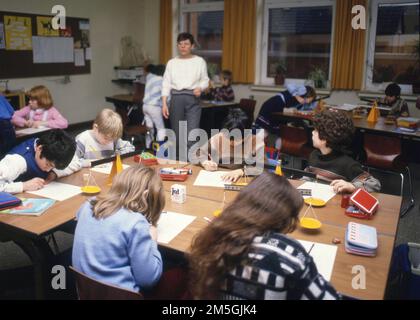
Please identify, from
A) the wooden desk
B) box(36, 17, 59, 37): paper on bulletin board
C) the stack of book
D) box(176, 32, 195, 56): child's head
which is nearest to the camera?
the wooden desk

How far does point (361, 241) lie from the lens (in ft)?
5.57

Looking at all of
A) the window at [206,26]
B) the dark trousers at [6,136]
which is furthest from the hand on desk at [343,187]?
the window at [206,26]

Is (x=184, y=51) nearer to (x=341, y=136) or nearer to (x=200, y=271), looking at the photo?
(x=341, y=136)

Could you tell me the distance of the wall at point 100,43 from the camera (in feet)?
24.4

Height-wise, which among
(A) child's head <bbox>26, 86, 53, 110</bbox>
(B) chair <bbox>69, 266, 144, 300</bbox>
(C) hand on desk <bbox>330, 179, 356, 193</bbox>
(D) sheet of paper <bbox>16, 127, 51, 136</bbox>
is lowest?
(B) chair <bbox>69, 266, 144, 300</bbox>

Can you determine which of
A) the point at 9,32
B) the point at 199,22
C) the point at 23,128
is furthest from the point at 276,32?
the point at 23,128

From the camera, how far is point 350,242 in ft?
5.56

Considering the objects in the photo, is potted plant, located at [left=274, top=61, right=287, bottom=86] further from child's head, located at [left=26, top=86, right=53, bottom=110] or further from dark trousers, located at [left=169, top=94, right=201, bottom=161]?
child's head, located at [left=26, top=86, right=53, bottom=110]

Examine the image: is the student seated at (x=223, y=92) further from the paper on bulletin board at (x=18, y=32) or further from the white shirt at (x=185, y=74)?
the paper on bulletin board at (x=18, y=32)

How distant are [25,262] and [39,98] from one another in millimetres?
2021

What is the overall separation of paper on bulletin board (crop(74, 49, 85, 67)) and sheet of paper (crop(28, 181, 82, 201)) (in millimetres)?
5756

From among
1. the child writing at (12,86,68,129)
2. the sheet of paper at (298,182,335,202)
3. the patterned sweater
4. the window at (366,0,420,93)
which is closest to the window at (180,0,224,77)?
the window at (366,0,420,93)

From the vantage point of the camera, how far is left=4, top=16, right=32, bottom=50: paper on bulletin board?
6.46m

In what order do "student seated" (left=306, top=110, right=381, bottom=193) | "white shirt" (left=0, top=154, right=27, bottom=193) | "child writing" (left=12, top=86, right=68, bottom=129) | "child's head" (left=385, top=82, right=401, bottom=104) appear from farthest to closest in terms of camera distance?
"child's head" (left=385, top=82, right=401, bottom=104)
"child writing" (left=12, top=86, right=68, bottom=129)
"student seated" (left=306, top=110, right=381, bottom=193)
"white shirt" (left=0, top=154, right=27, bottom=193)
